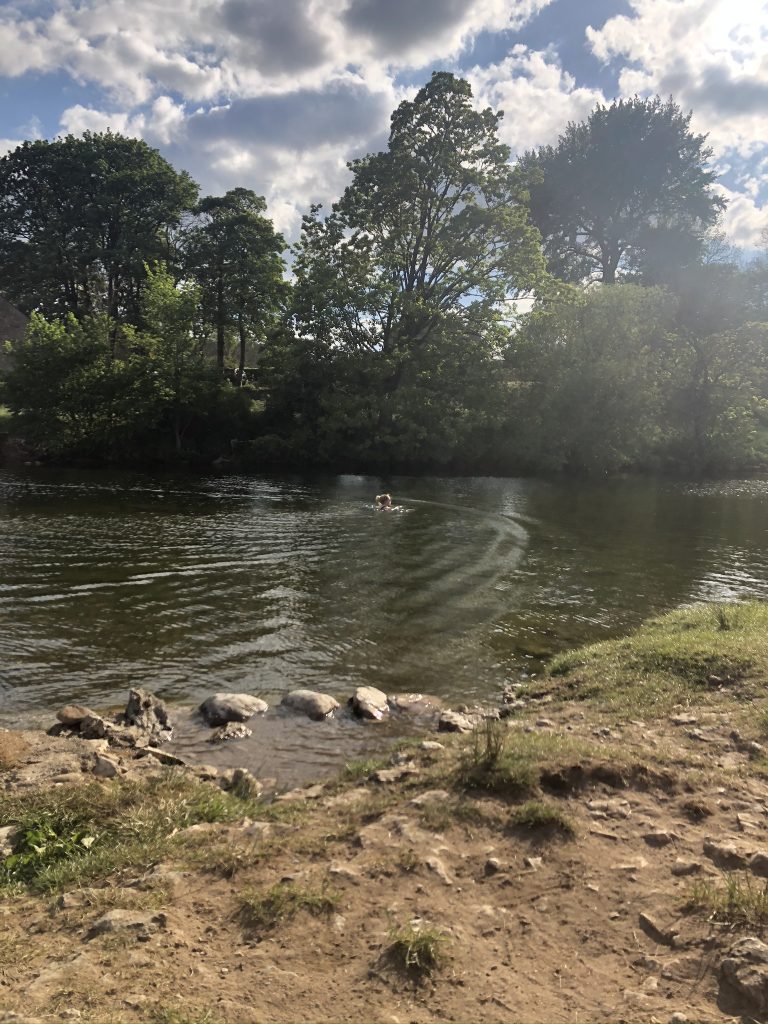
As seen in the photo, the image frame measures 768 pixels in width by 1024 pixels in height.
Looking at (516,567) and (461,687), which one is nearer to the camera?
(461,687)

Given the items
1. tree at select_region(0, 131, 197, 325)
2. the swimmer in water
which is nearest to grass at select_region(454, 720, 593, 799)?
the swimmer in water

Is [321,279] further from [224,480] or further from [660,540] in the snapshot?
[660,540]

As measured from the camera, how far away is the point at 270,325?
5491cm

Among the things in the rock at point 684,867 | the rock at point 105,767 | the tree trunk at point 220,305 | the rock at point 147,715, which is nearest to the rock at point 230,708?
the rock at point 147,715

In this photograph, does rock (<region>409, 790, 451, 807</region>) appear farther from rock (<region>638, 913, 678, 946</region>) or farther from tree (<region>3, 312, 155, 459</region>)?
tree (<region>3, 312, 155, 459</region>)

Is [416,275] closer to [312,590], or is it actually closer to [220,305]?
[220,305]

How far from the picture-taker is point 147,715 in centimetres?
866

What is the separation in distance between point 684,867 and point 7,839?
6.00 metres

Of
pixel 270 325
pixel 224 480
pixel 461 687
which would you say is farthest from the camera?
pixel 270 325

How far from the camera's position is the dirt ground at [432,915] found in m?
3.61

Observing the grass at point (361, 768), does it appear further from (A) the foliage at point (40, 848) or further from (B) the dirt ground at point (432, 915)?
(A) the foliage at point (40, 848)

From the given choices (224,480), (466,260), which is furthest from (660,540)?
(466,260)

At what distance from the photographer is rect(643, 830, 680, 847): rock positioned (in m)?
5.20

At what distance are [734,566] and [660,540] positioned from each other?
3799mm
